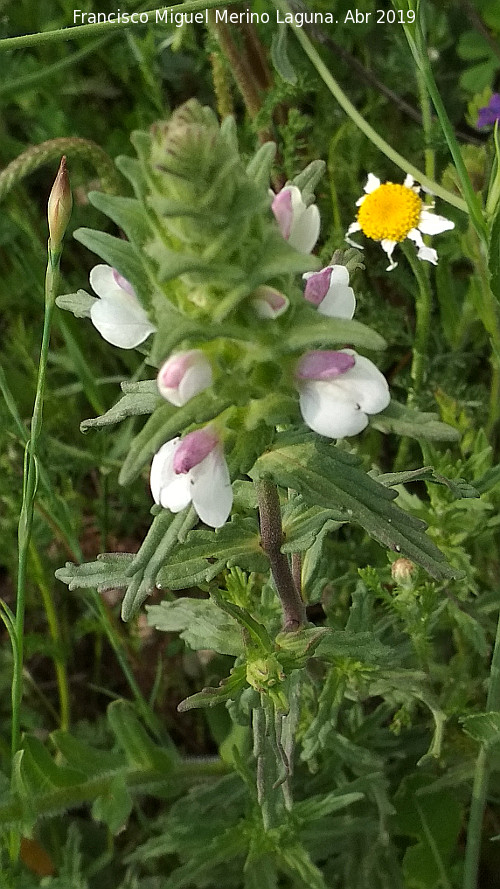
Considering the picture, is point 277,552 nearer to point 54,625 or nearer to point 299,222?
point 299,222

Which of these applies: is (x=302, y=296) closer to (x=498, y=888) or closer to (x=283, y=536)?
(x=283, y=536)

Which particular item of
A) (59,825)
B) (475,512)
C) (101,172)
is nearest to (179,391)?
(475,512)

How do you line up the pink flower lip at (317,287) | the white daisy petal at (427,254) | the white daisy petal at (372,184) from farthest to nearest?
the white daisy petal at (372,184), the white daisy petal at (427,254), the pink flower lip at (317,287)

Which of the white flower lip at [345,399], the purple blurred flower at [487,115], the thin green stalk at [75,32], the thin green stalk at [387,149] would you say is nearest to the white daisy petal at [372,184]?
the thin green stalk at [387,149]

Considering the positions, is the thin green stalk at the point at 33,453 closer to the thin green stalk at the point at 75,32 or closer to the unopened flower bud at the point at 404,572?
the thin green stalk at the point at 75,32

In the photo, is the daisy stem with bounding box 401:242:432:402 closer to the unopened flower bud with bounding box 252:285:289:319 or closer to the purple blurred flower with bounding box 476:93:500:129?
the purple blurred flower with bounding box 476:93:500:129

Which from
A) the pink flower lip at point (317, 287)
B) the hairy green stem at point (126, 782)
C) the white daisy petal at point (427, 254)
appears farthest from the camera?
the white daisy petal at point (427, 254)
